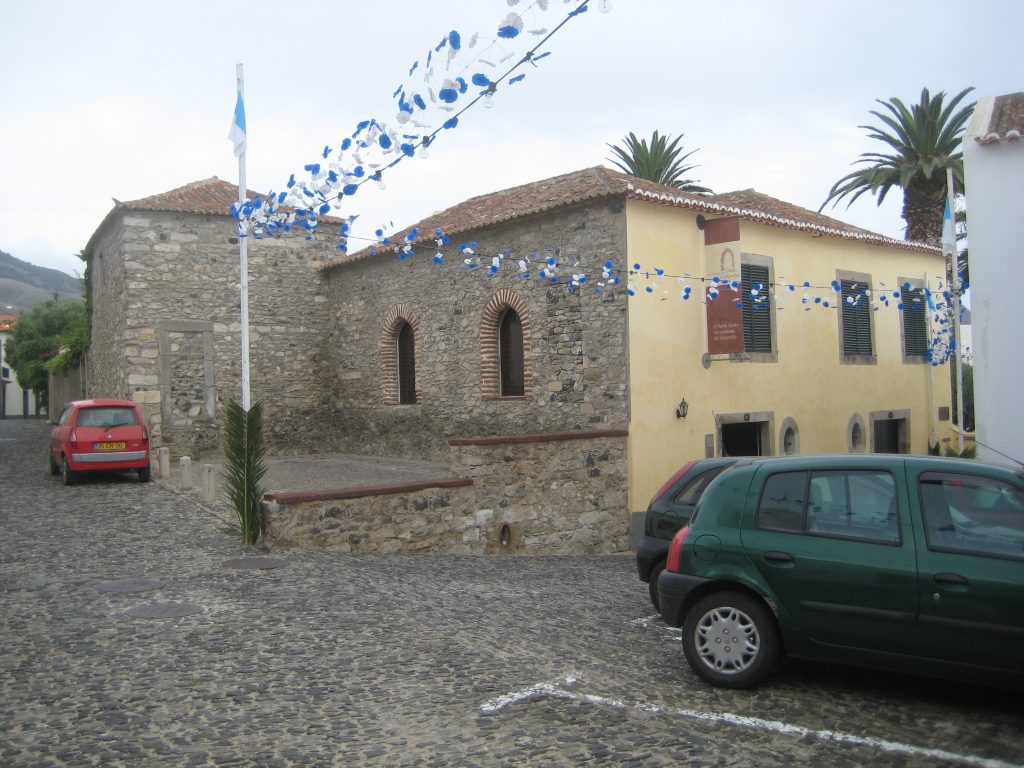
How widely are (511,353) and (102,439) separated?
7.46 m

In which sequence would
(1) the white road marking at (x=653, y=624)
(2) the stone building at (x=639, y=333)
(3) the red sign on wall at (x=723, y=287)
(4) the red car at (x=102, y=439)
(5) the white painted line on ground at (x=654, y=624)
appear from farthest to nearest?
(4) the red car at (x=102, y=439)
(3) the red sign on wall at (x=723, y=287)
(2) the stone building at (x=639, y=333)
(1) the white road marking at (x=653, y=624)
(5) the white painted line on ground at (x=654, y=624)

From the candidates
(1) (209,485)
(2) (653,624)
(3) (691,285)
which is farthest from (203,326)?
(2) (653,624)

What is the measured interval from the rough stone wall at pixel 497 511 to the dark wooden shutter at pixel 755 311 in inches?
168

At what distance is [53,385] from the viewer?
3716 cm

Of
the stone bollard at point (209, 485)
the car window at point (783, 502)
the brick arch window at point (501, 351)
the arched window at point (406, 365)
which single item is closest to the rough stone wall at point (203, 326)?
the arched window at point (406, 365)

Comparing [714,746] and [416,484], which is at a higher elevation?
[416,484]

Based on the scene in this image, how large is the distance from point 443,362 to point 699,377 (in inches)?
208

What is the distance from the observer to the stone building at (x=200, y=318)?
1950 centimetres

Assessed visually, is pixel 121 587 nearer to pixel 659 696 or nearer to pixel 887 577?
pixel 659 696

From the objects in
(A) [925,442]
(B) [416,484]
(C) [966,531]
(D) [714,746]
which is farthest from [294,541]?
(A) [925,442]

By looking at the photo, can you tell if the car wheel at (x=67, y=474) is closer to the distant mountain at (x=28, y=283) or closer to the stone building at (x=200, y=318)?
the stone building at (x=200, y=318)

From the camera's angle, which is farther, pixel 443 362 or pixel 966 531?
pixel 443 362

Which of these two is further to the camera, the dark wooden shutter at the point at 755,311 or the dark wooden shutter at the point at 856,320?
the dark wooden shutter at the point at 856,320

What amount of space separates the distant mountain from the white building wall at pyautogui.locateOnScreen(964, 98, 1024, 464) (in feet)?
498
